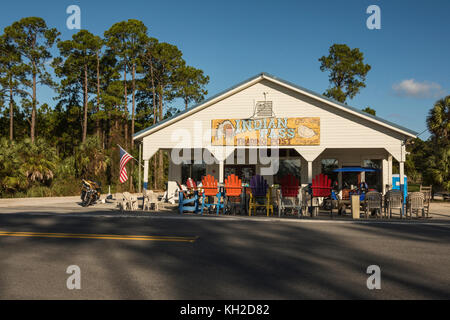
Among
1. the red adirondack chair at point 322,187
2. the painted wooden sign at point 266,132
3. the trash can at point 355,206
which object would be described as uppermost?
the painted wooden sign at point 266,132

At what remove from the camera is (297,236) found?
30.1 feet

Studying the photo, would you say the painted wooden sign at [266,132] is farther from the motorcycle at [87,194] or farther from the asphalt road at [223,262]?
the asphalt road at [223,262]

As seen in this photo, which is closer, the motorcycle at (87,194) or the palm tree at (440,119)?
the motorcycle at (87,194)

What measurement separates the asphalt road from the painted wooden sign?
810cm

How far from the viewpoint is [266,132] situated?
18.5 m

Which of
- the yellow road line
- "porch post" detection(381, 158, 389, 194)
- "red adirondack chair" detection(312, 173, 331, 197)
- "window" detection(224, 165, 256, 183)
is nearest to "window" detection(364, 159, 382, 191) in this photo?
"porch post" detection(381, 158, 389, 194)

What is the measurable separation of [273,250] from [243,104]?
12680 mm

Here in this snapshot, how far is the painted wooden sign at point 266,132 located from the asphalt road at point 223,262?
8097 millimetres

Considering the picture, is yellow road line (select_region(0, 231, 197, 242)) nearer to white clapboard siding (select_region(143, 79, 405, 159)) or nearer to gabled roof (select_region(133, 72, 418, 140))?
white clapboard siding (select_region(143, 79, 405, 159))

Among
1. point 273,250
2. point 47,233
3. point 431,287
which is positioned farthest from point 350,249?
point 47,233

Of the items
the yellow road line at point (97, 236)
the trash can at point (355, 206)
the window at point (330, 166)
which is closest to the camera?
the yellow road line at point (97, 236)

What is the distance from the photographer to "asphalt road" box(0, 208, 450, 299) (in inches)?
182

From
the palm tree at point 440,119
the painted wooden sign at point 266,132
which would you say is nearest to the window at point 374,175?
the painted wooden sign at point 266,132

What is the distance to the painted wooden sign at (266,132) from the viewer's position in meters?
18.1
